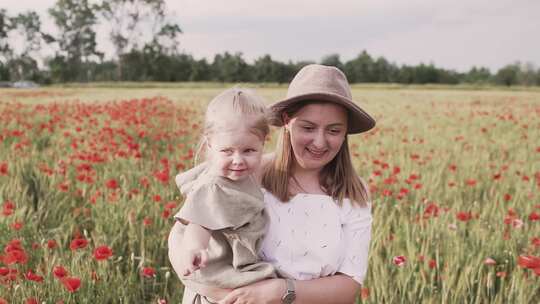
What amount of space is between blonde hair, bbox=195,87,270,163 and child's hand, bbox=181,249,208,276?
0.36 m

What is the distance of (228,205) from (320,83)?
21.9 inches

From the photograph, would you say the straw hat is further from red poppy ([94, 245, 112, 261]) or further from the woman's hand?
red poppy ([94, 245, 112, 261])

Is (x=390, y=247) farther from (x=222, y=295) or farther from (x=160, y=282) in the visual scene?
(x=222, y=295)

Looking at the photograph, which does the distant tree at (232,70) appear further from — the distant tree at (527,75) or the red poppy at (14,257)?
the red poppy at (14,257)

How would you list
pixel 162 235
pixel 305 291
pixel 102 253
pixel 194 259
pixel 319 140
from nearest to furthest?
1. pixel 194 259
2. pixel 305 291
3. pixel 319 140
4. pixel 102 253
5. pixel 162 235

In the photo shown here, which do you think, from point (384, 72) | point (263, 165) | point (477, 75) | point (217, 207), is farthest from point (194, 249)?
point (477, 75)

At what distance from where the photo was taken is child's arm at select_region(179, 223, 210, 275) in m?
1.39

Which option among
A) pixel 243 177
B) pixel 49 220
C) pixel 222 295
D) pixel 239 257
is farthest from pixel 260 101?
pixel 49 220

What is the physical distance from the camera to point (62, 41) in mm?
57156

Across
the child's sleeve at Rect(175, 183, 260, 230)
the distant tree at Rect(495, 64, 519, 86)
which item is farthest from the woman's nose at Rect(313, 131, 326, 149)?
the distant tree at Rect(495, 64, 519, 86)

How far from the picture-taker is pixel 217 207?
142cm

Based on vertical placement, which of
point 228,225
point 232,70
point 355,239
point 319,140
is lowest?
A: point 355,239

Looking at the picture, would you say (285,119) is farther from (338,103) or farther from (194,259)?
(194,259)

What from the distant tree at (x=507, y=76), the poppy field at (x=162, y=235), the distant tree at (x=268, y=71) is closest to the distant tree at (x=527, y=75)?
the distant tree at (x=507, y=76)
